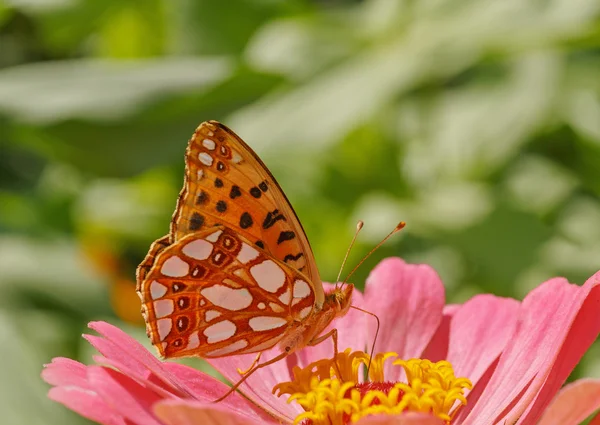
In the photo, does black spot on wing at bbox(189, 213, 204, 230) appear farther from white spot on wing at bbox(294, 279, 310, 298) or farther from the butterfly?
white spot on wing at bbox(294, 279, 310, 298)

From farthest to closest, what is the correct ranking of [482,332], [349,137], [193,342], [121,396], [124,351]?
[349,137] < [482,332] < [193,342] < [124,351] < [121,396]

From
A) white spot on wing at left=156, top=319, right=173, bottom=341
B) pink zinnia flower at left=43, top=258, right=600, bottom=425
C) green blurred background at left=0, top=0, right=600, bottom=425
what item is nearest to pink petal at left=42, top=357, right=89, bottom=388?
pink zinnia flower at left=43, top=258, right=600, bottom=425

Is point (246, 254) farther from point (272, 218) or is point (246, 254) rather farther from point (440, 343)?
point (440, 343)

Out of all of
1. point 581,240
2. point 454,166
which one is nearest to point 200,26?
point 454,166

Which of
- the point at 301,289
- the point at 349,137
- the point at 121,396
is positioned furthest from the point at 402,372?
the point at 349,137

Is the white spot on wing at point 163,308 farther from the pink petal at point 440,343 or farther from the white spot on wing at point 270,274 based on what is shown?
the pink petal at point 440,343

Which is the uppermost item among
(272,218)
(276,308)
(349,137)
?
(349,137)

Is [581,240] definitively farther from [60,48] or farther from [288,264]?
[60,48]
